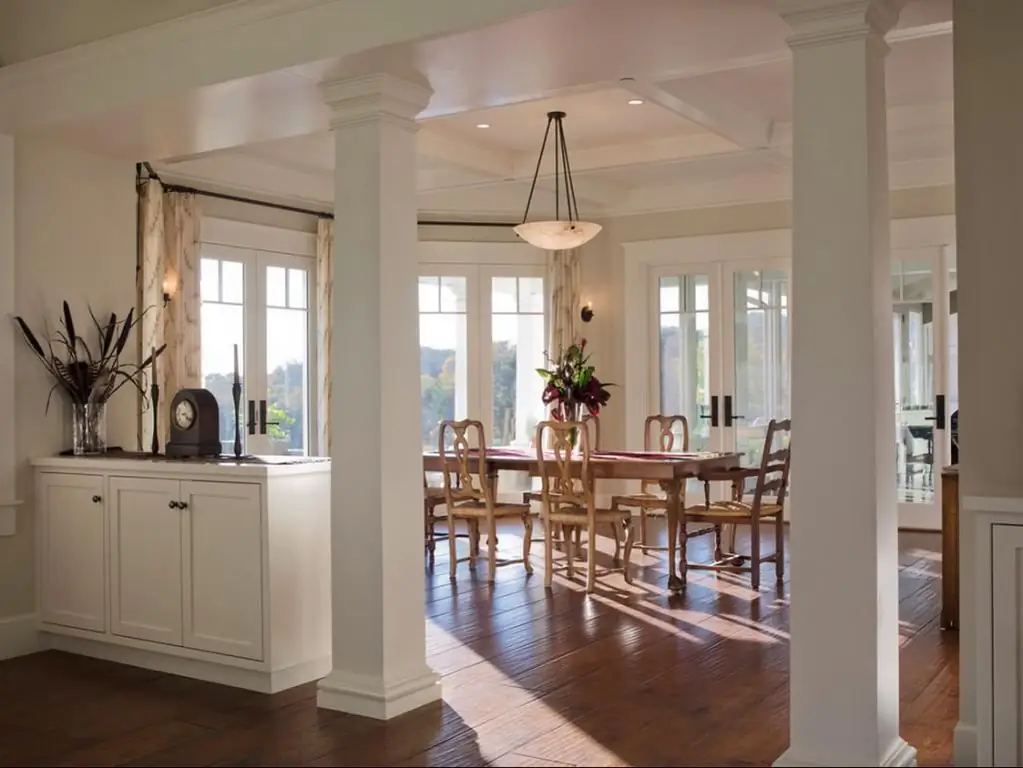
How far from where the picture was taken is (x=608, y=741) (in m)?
3.84

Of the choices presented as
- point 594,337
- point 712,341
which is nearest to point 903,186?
point 712,341

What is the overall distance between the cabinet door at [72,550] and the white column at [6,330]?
172 mm

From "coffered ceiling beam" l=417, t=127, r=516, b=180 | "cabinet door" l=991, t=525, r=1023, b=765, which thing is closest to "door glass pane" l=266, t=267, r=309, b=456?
"coffered ceiling beam" l=417, t=127, r=516, b=180

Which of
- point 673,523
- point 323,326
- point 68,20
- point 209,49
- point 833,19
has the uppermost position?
point 68,20

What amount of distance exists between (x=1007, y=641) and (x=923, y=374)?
20.0 ft

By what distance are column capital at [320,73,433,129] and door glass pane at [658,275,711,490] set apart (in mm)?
5714

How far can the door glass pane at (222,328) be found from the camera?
8.12 metres

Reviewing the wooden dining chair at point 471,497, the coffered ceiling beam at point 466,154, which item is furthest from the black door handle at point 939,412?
the coffered ceiling beam at point 466,154

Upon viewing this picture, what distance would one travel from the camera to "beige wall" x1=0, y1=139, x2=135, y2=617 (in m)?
5.30

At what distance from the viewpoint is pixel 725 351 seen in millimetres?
9578

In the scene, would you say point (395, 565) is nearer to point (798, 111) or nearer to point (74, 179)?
point (798, 111)

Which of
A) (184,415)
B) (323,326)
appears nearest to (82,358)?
(184,415)

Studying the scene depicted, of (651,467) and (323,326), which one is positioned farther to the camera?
(323,326)

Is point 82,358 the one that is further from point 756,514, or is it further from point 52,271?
point 756,514
